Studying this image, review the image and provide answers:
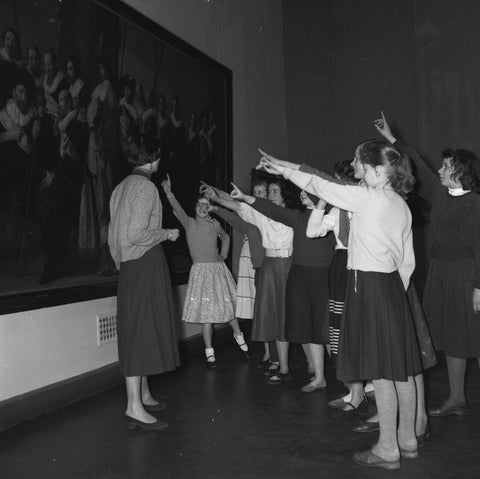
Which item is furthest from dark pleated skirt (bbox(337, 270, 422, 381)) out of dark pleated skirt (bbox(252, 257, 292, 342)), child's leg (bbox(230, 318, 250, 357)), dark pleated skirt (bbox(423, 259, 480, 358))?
child's leg (bbox(230, 318, 250, 357))

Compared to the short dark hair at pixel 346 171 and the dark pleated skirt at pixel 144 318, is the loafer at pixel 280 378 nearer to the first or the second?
the dark pleated skirt at pixel 144 318

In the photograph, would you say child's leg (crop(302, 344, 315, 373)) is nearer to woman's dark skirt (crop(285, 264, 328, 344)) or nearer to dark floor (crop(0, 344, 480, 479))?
dark floor (crop(0, 344, 480, 479))

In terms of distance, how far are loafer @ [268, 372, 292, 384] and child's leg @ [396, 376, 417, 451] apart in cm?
155

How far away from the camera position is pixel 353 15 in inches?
291

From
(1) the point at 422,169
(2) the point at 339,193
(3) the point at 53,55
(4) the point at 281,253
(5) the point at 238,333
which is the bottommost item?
(5) the point at 238,333

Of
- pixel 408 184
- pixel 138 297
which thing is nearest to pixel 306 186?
pixel 408 184

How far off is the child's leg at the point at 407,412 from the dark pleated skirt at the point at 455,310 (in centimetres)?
77

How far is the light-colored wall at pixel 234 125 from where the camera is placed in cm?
336

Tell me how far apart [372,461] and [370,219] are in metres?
1.08

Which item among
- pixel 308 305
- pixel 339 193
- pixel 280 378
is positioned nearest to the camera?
pixel 339 193

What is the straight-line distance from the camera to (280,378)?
4203 mm

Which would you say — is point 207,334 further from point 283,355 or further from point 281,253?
point 281,253

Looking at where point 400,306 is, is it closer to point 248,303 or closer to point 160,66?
point 248,303

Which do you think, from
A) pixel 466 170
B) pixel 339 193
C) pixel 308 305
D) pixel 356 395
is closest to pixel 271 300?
pixel 308 305
